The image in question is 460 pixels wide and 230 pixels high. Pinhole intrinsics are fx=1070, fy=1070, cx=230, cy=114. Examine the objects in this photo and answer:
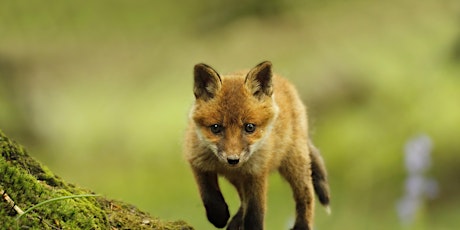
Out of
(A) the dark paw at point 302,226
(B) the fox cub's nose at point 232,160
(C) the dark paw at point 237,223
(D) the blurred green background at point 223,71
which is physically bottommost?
(B) the fox cub's nose at point 232,160

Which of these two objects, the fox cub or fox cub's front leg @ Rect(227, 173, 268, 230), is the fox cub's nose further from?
fox cub's front leg @ Rect(227, 173, 268, 230)

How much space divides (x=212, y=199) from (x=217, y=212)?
0.06m

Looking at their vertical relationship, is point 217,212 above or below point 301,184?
below

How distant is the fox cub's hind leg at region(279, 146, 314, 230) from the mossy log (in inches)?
41.7

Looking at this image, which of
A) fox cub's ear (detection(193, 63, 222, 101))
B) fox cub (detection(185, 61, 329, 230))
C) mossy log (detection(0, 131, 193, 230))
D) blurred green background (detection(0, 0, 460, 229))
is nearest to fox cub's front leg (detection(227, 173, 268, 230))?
fox cub (detection(185, 61, 329, 230))

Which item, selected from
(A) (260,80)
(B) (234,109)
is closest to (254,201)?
(B) (234,109)

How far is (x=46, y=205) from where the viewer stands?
10.9ft

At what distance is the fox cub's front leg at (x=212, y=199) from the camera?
450 cm

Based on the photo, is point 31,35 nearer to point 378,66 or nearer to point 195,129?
point 378,66

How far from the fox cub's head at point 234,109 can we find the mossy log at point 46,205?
61 centimetres

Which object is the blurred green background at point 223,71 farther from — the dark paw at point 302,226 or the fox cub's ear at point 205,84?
the fox cub's ear at point 205,84

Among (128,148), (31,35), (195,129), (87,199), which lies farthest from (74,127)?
(87,199)

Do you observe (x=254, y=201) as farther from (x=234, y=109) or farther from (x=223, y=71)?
(x=223, y=71)

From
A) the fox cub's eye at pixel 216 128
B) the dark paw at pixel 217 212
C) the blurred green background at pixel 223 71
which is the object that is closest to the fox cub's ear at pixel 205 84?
the fox cub's eye at pixel 216 128
